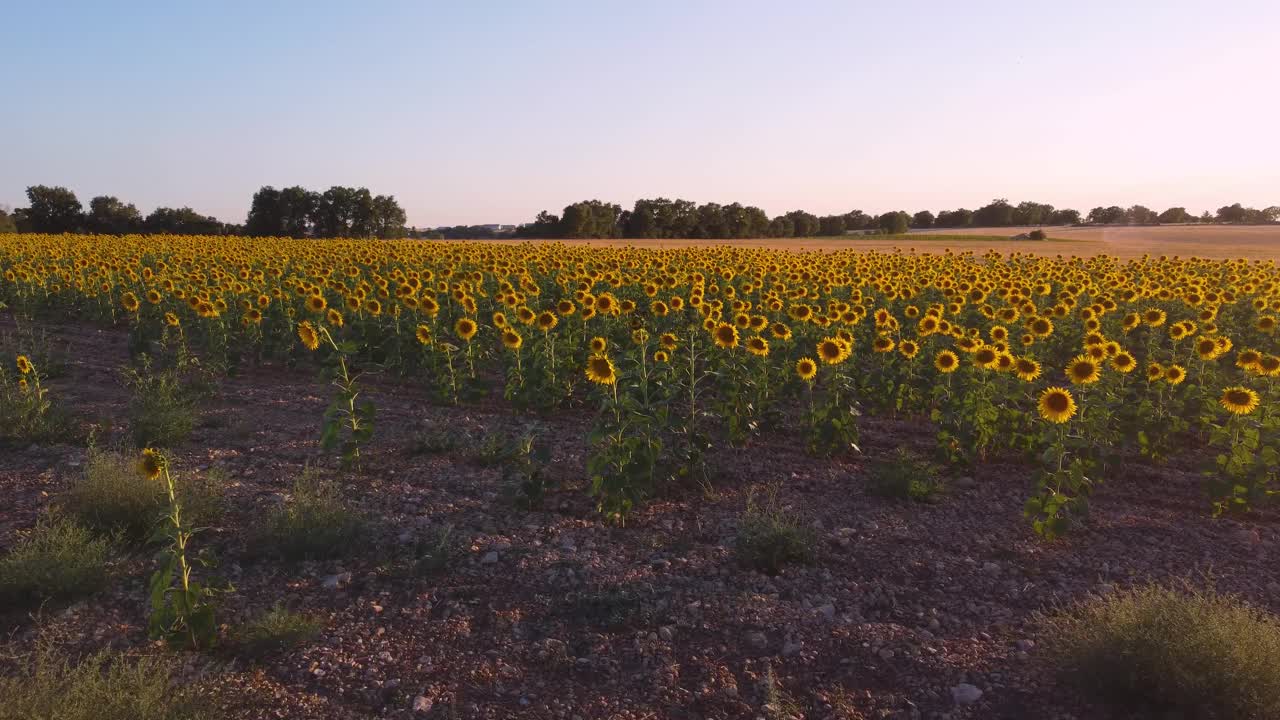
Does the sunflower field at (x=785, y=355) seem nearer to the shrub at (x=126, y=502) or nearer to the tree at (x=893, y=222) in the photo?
the shrub at (x=126, y=502)

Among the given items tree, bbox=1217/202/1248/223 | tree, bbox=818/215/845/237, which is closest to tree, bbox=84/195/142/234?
tree, bbox=818/215/845/237

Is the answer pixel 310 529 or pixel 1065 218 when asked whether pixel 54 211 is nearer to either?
pixel 310 529

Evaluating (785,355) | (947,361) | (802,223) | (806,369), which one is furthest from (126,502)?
(802,223)

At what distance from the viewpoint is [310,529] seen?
511 centimetres

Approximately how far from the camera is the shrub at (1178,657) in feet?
11.1

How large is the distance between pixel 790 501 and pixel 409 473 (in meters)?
3.16

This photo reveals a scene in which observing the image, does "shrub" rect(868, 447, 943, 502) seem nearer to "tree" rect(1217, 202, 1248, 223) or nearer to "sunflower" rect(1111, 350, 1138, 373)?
"sunflower" rect(1111, 350, 1138, 373)

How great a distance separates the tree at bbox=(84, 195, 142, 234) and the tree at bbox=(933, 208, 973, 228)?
7293 centimetres

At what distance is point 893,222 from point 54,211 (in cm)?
6898

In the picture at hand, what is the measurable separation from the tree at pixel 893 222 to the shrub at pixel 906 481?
7073 centimetres

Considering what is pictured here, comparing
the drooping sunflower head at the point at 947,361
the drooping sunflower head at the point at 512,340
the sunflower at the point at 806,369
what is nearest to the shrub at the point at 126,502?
the drooping sunflower head at the point at 512,340

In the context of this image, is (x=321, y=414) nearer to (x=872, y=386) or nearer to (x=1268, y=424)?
(x=872, y=386)

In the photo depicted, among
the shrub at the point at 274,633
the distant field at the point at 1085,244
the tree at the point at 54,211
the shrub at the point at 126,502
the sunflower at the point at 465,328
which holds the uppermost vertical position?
the tree at the point at 54,211

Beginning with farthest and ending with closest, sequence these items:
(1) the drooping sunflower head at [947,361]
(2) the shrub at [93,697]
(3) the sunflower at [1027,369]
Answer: (1) the drooping sunflower head at [947,361] < (3) the sunflower at [1027,369] < (2) the shrub at [93,697]
